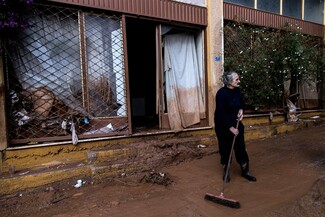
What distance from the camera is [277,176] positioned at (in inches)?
179

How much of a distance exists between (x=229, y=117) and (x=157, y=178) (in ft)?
5.15

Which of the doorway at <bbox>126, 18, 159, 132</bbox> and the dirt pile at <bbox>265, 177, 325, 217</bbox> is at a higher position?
the doorway at <bbox>126, 18, 159, 132</bbox>

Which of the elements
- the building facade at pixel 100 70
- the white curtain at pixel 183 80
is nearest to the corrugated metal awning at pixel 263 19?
the building facade at pixel 100 70

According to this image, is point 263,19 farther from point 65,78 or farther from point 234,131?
point 65,78

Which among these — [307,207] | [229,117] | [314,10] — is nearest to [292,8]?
[314,10]

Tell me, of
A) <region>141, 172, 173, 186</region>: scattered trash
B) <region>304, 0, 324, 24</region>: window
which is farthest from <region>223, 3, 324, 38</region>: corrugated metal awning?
<region>141, 172, 173, 186</region>: scattered trash

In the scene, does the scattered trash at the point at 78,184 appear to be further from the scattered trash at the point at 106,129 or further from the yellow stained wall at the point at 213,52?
the yellow stained wall at the point at 213,52

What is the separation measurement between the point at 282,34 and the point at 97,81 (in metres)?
6.07

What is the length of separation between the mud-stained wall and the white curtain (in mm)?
213

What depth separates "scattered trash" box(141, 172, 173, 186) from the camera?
4406mm

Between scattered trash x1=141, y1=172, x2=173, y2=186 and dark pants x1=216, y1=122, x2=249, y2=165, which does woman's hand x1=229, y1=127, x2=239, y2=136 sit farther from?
scattered trash x1=141, y1=172, x2=173, y2=186

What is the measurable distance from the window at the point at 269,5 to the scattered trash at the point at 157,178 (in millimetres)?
6572

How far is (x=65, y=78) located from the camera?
5.12m

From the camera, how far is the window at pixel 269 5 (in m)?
8.46
